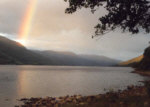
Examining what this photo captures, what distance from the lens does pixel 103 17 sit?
715 inches

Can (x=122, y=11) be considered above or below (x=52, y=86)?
above

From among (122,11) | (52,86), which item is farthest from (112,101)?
(52,86)

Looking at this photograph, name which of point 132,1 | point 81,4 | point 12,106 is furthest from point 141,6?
point 12,106

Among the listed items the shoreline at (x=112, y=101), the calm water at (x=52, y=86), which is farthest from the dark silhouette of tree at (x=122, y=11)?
the calm water at (x=52, y=86)

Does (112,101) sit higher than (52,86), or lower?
higher

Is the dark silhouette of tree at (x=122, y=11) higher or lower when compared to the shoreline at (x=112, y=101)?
higher

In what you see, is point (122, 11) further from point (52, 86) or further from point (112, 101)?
point (52, 86)

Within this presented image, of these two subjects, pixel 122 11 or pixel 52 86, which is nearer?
pixel 122 11

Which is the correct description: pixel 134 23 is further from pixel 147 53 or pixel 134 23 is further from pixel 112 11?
pixel 147 53

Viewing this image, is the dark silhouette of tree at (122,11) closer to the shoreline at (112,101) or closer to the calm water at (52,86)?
the shoreline at (112,101)

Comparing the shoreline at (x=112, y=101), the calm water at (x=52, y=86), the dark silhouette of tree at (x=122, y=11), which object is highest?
the dark silhouette of tree at (x=122, y=11)

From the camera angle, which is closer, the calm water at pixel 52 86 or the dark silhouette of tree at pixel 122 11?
the dark silhouette of tree at pixel 122 11

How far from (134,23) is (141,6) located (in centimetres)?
187

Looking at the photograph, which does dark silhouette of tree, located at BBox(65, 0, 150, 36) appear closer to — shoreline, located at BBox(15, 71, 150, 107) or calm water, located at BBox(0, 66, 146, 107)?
shoreline, located at BBox(15, 71, 150, 107)
